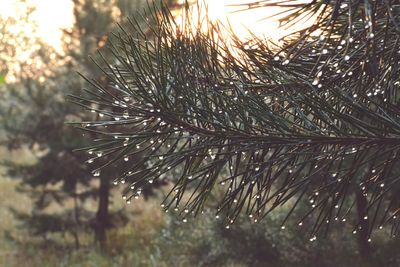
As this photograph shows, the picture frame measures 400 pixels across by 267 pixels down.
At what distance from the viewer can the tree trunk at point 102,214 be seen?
8.19m

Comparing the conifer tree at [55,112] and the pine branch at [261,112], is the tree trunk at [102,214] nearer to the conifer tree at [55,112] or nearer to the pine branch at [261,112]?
the conifer tree at [55,112]

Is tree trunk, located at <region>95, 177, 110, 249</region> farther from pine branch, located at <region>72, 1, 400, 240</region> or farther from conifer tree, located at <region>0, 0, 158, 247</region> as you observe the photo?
pine branch, located at <region>72, 1, 400, 240</region>

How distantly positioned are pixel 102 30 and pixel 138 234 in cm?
288

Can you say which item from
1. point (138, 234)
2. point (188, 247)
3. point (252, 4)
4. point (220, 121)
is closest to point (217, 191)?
point (188, 247)

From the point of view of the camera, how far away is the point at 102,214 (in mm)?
8258

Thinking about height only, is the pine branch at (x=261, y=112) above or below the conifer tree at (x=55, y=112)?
below

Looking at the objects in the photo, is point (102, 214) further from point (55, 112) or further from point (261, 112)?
point (261, 112)

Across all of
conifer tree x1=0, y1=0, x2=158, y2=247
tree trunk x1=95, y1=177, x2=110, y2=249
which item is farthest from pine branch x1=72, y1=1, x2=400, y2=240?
tree trunk x1=95, y1=177, x2=110, y2=249

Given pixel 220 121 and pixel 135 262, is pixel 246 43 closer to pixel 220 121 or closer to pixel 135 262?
pixel 220 121

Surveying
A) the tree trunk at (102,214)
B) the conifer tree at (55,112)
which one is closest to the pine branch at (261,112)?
the conifer tree at (55,112)

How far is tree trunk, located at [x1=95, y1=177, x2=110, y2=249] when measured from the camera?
8188 mm

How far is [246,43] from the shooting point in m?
2.47

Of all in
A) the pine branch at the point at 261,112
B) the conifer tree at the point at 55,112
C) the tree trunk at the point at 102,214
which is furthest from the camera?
the tree trunk at the point at 102,214

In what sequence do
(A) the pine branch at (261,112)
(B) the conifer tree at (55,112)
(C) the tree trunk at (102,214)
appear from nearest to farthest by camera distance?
(A) the pine branch at (261,112), (B) the conifer tree at (55,112), (C) the tree trunk at (102,214)
